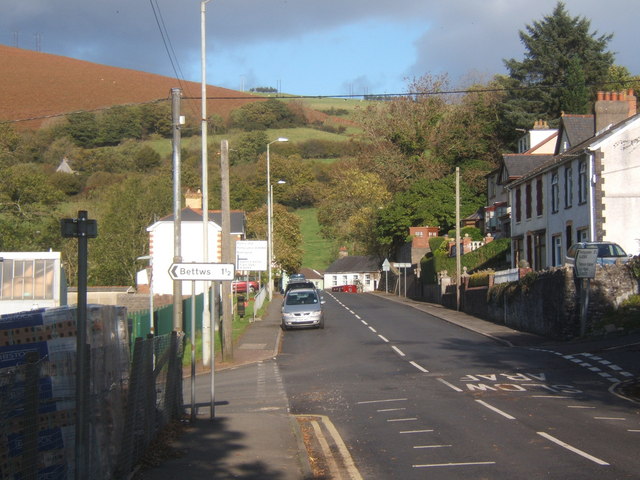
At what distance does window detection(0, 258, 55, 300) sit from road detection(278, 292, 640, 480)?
589 inches

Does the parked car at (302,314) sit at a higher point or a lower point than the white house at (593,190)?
lower

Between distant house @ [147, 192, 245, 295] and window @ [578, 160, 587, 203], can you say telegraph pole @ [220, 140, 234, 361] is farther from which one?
distant house @ [147, 192, 245, 295]

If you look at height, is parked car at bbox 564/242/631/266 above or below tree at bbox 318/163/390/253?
below

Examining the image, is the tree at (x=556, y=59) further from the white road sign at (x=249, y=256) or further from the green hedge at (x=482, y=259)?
the white road sign at (x=249, y=256)

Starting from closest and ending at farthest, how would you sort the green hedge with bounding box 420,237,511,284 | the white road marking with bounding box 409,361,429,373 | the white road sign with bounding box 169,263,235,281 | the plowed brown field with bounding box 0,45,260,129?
the white road sign with bounding box 169,263,235,281
the white road marking with bounding box 409,361,429,373
the green hedge with bounding box 420,237,511,284
the plowed brown field with bounding box 0,45,260,129

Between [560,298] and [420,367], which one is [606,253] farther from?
[420,367]

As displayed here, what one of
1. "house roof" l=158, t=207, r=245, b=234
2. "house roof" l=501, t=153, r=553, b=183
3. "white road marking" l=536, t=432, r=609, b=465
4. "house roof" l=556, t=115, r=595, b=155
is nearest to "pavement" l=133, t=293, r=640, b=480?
"white road marking" l=536, t=432, r=609, b=465

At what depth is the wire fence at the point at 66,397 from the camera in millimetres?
6031

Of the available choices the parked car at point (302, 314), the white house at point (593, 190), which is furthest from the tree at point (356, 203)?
the parked car at point (302, 314)

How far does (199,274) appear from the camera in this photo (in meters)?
12.5

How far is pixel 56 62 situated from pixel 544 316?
7631 cm

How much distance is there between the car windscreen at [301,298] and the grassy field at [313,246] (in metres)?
79.1

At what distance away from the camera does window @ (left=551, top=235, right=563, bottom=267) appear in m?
39.0

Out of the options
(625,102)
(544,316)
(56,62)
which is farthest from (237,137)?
(544,316)
